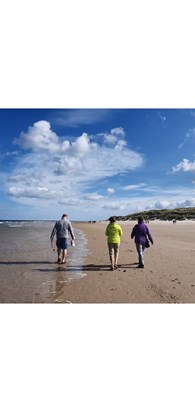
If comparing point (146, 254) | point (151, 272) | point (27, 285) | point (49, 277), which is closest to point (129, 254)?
point (146, 254)

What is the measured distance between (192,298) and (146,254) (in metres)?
7.33

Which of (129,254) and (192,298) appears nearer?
(192,298)

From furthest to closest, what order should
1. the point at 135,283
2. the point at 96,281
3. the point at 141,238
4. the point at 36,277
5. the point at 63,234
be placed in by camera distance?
the point at 63,234
the point at 141,238
the point at 36,277
the point at 96,281
the point at 135,283

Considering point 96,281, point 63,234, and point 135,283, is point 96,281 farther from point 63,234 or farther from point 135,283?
point 63,234

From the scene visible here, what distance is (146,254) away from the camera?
15.0 meters

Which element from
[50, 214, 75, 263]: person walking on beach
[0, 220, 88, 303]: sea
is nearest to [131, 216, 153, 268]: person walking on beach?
[0, 220, 88, 303]: sea

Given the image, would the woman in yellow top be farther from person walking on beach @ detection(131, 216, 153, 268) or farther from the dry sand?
person walking on beach @ detection(131, 216, 153, 268)

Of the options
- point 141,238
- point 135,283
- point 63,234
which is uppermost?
point 63,234

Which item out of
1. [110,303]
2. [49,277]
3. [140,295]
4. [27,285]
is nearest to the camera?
[110,303]

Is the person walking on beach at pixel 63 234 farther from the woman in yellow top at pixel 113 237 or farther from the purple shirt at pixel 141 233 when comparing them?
the purple shirt at pixel 141 233

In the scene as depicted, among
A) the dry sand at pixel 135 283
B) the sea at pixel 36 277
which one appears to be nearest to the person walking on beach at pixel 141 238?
the dry sand at pixel 135 283

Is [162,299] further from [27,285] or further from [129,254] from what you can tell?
[129,254]

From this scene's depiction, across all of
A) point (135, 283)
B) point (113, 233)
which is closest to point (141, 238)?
point (113, 233)

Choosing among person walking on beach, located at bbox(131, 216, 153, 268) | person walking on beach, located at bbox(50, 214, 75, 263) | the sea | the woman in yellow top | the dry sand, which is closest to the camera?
the dry sand
